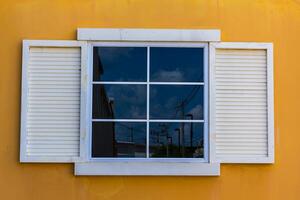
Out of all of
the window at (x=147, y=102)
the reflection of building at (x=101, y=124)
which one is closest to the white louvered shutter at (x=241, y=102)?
the window at (x=147, y=102)

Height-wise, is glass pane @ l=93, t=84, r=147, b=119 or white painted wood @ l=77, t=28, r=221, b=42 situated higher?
white painted wood @ l=77, t=28, r=221, b=42

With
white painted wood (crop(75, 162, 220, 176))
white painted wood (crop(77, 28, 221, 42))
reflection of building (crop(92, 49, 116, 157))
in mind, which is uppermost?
white painted wood (crop(77, 28, 221, 42))

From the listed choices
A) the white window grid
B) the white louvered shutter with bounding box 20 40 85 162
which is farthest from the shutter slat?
the white window grid

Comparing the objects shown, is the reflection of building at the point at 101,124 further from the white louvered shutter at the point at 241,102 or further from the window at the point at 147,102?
the white louvered shutter at the point at 241,102

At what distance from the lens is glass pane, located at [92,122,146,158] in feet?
17.4

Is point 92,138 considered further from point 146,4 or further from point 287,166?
point 287,166

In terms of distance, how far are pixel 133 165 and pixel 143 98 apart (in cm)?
Answer: 71

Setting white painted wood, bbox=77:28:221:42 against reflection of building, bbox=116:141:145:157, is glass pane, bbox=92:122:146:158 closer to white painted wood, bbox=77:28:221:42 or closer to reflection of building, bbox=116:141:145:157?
reflection of building, bbox=116:141:145:157

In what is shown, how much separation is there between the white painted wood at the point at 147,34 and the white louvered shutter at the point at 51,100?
0.51ft

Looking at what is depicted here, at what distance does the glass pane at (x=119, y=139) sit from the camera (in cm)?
532

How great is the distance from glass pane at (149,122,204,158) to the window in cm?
1

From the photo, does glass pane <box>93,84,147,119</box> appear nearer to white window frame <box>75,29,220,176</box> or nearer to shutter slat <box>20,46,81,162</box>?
white window frame <box>75,29,220,176</box>

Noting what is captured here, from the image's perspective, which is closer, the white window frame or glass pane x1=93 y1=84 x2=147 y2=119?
the white window frame

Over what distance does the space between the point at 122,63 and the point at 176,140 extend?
0.99m
